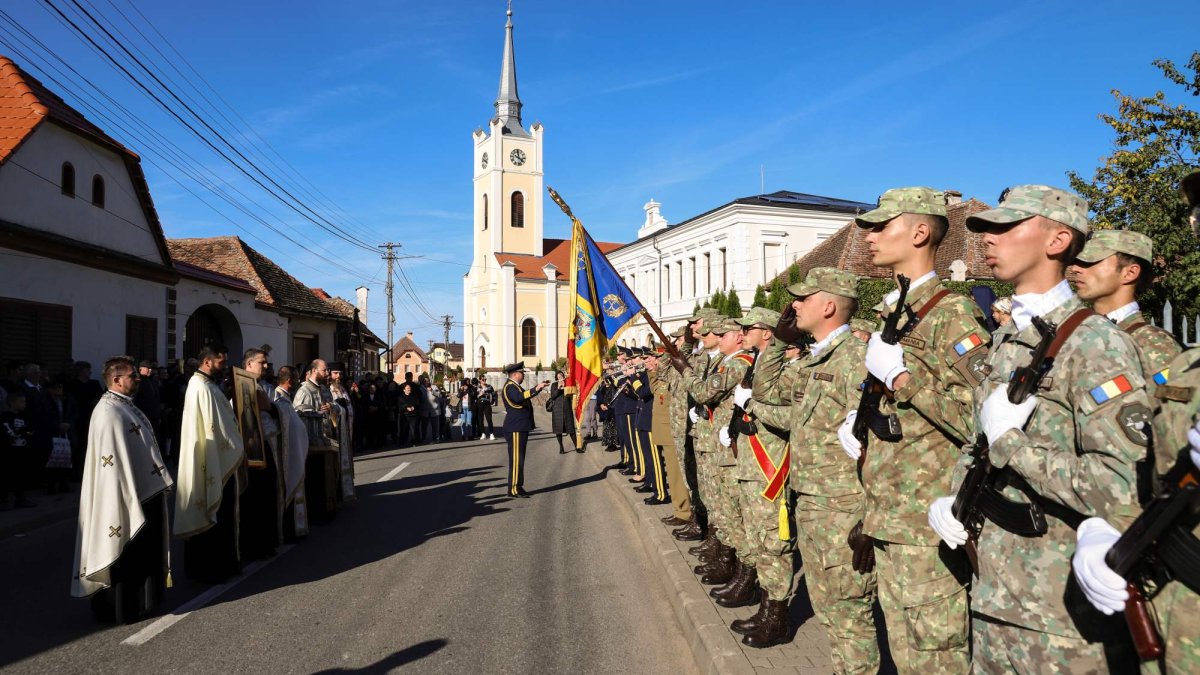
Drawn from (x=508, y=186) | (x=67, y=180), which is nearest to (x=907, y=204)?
(x=67, y=180)

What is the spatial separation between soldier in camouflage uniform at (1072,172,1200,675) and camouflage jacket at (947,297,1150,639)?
0.26ft

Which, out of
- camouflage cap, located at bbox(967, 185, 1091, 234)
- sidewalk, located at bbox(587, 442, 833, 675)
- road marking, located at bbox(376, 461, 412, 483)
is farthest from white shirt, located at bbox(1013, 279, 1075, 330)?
road marking, located at bbox(376, 461, 412, 483)

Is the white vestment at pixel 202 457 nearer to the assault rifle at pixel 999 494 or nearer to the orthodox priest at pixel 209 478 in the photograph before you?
the orthodox priest at pixel 209 478

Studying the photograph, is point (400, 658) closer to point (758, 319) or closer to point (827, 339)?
point (827, 339)

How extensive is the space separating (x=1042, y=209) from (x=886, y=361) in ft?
2.40

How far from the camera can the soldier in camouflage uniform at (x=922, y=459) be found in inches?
112

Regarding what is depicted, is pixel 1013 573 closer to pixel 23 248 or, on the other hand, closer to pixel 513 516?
pixel 513 516

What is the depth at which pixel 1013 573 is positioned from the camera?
2.29 m

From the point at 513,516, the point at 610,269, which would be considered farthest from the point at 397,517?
the point at 610,269

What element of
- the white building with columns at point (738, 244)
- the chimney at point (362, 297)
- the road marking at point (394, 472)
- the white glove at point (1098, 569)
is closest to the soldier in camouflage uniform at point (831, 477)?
the white glove at point (1098, 569)

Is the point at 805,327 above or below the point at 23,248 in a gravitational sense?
below

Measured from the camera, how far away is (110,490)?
5695 mm

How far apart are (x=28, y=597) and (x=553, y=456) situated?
12.6 meters

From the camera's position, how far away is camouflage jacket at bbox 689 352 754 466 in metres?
5.92
